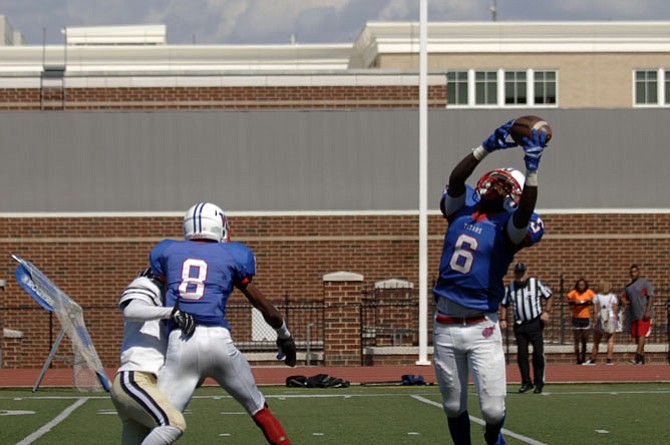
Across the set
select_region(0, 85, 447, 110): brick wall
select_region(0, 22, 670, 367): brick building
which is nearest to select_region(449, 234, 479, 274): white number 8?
select_region(0, 22, 670, 367): brick building

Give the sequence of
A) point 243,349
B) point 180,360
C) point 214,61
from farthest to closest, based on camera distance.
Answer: point 214,61
point 243,349
point 180,360

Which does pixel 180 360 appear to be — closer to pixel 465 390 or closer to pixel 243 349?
pixel 465 390

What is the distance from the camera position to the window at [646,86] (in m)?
52.2

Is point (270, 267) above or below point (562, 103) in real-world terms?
below

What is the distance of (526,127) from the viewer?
25.7 feet

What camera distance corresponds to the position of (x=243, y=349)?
26.8 m

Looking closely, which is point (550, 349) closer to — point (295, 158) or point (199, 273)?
point (295, 158)

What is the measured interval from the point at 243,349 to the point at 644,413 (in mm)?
13887

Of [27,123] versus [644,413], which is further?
[27,123]

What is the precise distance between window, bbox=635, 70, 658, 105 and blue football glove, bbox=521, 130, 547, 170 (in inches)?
1811

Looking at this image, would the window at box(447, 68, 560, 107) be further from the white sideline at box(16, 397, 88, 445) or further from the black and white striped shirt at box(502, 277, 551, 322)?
the white sideline at box(16, 397, 88, 445)

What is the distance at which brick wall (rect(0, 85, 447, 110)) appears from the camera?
1422 inches

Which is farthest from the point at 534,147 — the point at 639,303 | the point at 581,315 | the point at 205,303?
the point at 581,315

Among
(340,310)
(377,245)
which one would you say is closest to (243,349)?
(340,310)
